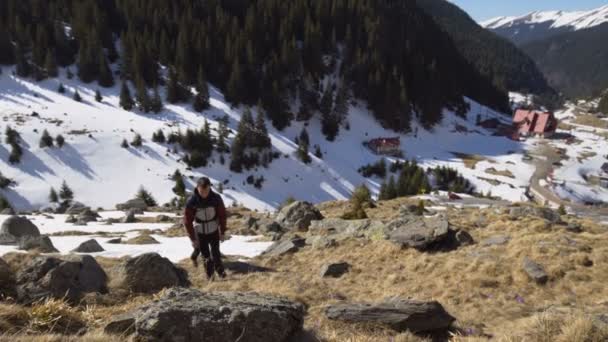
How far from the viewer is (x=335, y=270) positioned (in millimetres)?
11984

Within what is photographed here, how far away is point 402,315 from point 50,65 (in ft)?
266

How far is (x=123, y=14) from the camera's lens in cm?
8438

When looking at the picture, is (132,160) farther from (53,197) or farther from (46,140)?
(53,197)

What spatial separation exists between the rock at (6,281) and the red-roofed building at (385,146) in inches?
2839

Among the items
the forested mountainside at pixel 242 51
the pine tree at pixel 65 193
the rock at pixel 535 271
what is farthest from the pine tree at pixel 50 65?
the rock at pixel 535 271

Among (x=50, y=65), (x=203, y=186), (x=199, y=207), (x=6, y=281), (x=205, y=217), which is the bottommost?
(x=6, y=281)

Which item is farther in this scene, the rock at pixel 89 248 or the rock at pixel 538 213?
the rock at pixel 538 213

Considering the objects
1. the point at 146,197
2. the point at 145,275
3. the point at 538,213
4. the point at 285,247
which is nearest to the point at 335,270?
the point at 285,247

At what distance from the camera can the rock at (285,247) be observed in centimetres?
1474

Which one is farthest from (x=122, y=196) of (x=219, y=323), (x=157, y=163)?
(x=219, y=323)

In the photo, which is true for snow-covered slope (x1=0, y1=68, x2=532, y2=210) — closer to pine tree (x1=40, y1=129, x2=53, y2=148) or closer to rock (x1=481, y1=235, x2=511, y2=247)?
pine tree (x1=40, y1=129, x2=53, y2=148)

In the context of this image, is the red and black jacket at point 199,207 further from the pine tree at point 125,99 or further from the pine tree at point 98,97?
the pine tree at point 98,97

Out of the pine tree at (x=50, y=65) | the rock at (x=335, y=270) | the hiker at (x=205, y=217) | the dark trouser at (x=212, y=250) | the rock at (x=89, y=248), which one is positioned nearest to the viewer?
the hiker at (x=205, y=217)

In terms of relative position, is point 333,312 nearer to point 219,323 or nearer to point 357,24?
point 219,323
